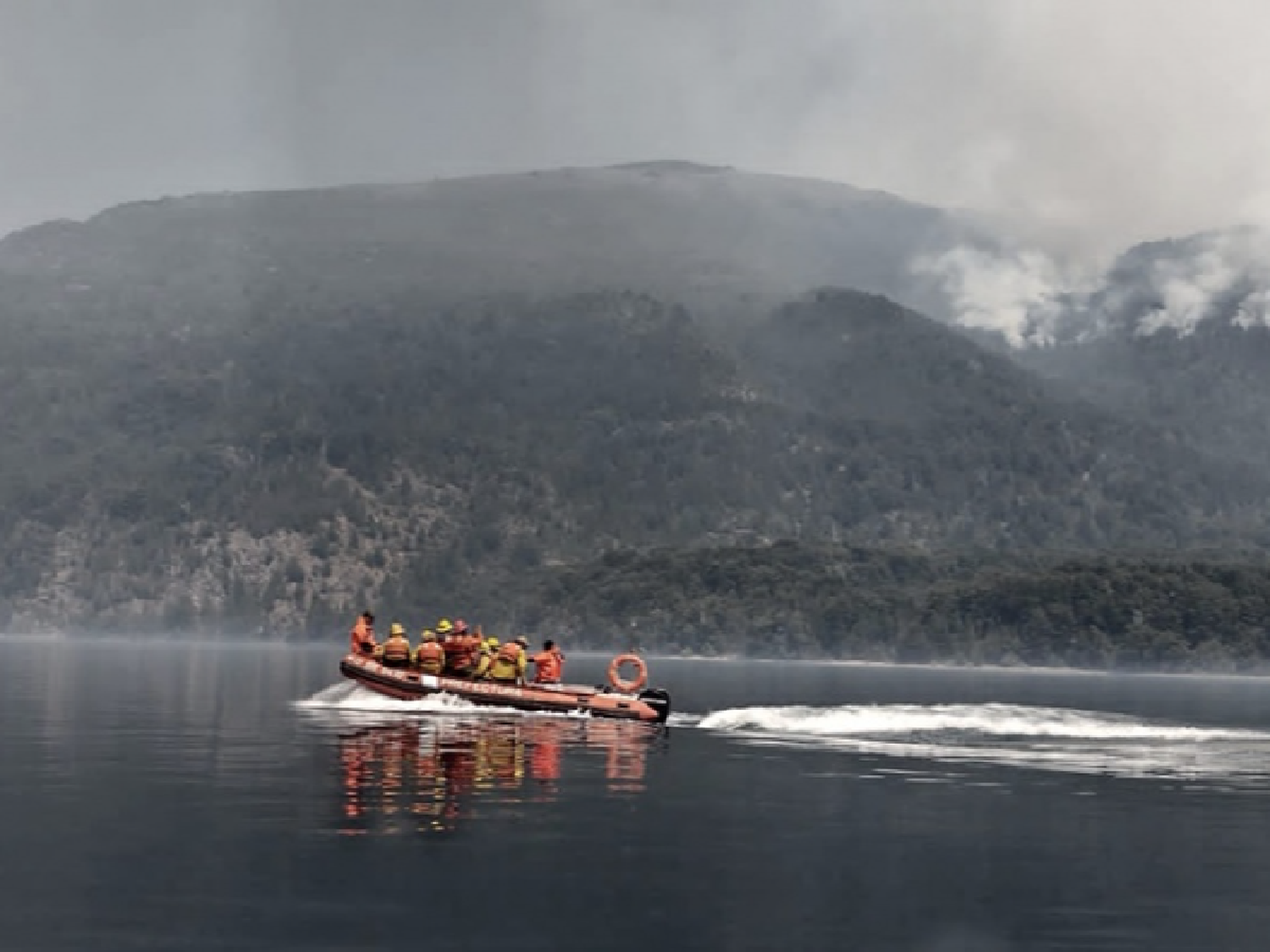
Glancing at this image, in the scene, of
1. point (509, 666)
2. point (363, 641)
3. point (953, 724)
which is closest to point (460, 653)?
point (509, 666)

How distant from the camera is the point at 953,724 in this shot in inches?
4343

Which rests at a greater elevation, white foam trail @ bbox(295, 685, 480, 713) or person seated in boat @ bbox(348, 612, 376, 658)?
person seated in boat @ bbox(348, 612, 376, 658)

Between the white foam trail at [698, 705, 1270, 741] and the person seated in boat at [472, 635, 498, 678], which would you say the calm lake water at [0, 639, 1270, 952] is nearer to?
the white foam trail at [698, 705, 1270, 741]

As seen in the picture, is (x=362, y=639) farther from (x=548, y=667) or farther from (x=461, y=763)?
(x=461, y=763)

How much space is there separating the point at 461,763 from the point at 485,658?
32.5 m

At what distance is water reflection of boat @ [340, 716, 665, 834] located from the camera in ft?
207

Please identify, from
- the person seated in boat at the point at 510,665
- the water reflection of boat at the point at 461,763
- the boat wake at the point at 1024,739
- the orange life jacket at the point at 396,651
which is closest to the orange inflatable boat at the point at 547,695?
the person seated in boat at the point at 510,665

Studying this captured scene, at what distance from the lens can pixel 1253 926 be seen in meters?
46.1

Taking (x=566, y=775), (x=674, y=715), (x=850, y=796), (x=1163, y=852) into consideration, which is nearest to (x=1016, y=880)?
(x=1163, y=852)

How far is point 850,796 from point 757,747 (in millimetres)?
23729

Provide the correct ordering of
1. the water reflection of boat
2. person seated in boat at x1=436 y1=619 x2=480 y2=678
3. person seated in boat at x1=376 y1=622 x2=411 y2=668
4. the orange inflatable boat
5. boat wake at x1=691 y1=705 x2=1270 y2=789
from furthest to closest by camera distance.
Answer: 1. person seated in boat at x1=376 y1=622 x2=411 y2=668
2. person seated in boat at x1=436 y1=619 x2=480 y2=678
3. the orange inflatable boat
4. boat wake at x1=691 y1=705 x2=1270 y2=789
5. the water reflection of boat

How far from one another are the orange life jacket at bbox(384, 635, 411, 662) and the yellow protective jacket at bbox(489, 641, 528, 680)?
233 inches

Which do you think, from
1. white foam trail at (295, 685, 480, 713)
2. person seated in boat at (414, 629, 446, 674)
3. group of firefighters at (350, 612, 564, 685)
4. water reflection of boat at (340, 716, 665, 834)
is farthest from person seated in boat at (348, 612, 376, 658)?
water reflection of boat at (340, 716, 665, 834)

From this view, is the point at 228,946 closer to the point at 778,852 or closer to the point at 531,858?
the point at 531,858
